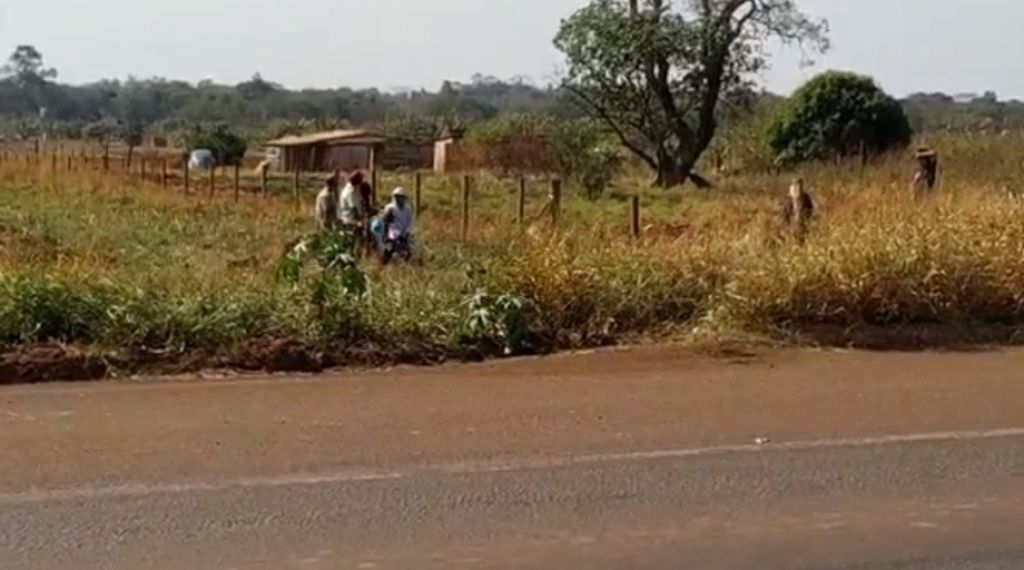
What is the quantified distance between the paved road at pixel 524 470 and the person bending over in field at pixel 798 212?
3102 millimetres

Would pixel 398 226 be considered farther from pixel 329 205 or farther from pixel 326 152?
pixel 326 152

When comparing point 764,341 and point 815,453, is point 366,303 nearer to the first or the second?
point 764,341

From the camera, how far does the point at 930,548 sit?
17.8 feet

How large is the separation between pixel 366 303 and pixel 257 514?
4222mm

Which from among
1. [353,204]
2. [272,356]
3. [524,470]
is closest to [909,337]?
[272,356]

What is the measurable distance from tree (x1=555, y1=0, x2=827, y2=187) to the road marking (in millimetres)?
36487

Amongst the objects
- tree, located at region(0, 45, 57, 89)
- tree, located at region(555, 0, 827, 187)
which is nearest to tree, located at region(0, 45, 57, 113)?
tree, located at region(0, 45, 57, 89)

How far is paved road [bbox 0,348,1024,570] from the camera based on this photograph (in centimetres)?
536

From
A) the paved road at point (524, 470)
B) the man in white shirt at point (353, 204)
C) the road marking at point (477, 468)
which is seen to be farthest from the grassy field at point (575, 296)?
the man in white shirt at point (353, 204)

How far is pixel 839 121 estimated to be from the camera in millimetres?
42969

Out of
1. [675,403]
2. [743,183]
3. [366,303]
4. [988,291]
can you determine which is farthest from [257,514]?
[743,183]

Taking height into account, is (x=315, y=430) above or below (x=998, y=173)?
below

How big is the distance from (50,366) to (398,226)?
9.00 meters

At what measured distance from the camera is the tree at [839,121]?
42500 mm
